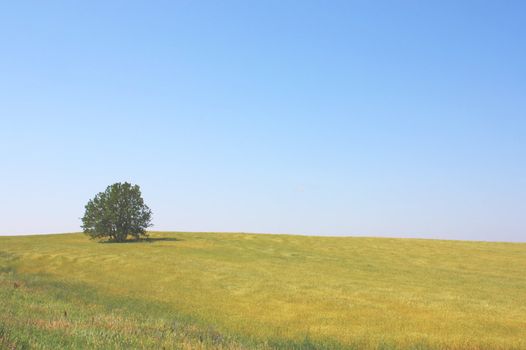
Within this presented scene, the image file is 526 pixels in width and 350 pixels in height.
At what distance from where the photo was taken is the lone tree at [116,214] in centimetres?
6775

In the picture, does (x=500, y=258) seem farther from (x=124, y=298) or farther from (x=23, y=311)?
(x=23, y=311)

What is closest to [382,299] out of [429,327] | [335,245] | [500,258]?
[429,327]

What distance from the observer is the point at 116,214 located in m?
67.6

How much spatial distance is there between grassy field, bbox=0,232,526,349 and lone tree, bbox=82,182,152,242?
488 inches

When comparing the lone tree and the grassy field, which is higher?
the lone tree

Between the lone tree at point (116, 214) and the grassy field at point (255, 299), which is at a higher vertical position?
the lone tree at point (116, 214)

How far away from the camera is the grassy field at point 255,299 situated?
13773 mm

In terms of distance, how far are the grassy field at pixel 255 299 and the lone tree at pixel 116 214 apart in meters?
12.4

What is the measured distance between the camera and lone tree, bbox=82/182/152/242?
222 feet

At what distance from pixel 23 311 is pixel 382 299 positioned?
19.0 meters

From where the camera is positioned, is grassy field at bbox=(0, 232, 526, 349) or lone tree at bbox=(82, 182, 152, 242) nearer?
grassy field at bbox=(0, 232, 526, 349)

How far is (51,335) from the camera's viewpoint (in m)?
9.99

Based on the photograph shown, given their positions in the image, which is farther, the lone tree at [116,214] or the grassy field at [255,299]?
the lone tree at [116,214]

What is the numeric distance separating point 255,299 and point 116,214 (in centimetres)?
4537
